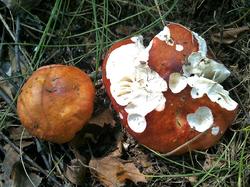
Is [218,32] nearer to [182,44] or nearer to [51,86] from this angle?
[182,44]

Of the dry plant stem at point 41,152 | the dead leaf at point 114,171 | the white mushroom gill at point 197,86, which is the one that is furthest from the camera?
the dry plant stem at point 41,152

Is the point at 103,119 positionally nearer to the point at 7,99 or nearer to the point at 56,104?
the point at 56,104

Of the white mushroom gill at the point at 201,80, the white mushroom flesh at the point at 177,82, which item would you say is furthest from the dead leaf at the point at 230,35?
the white mushroom flesh at the point at 177,82

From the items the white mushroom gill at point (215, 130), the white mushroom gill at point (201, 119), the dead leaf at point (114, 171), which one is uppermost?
the white mushroom gill at point (201, 119)

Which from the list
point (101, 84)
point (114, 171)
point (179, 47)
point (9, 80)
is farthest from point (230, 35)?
point (9, 80)

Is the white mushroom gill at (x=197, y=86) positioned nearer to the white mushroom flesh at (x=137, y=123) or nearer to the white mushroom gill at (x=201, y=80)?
the white mushroom gill at (x=201, y=80)

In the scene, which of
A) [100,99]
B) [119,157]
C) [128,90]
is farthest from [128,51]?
[119,157]

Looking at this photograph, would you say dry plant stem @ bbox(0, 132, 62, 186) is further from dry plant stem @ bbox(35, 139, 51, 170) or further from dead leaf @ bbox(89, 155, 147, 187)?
dead leaf @ bbox(89, 155, 147, 187)
